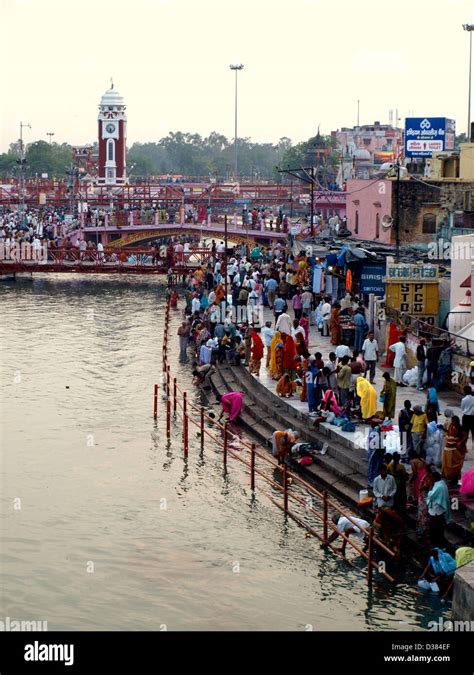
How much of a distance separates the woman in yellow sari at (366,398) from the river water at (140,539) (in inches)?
81.9

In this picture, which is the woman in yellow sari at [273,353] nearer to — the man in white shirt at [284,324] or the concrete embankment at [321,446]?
the concrete embankment at [321,446]

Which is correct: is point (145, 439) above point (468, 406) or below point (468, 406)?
below

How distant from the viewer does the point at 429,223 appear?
125 ft

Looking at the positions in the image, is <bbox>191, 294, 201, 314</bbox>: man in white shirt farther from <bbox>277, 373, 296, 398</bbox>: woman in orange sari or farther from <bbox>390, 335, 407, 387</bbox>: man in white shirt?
<bbox>390, 335, 407, 387</bbox>: man in white shirt

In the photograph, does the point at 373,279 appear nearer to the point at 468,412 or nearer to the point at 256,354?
the point at 256,354

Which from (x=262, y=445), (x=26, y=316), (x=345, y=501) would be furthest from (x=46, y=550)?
(x=26, y=316)

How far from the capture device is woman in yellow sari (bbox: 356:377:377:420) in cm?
1930

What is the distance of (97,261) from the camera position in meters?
51.1

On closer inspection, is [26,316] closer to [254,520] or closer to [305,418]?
[305,418]

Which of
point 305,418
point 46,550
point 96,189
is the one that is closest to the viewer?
point 46,550

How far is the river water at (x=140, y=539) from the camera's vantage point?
14.2m

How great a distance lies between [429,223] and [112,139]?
51.3 m

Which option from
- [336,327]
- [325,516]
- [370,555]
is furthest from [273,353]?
[370,555]
